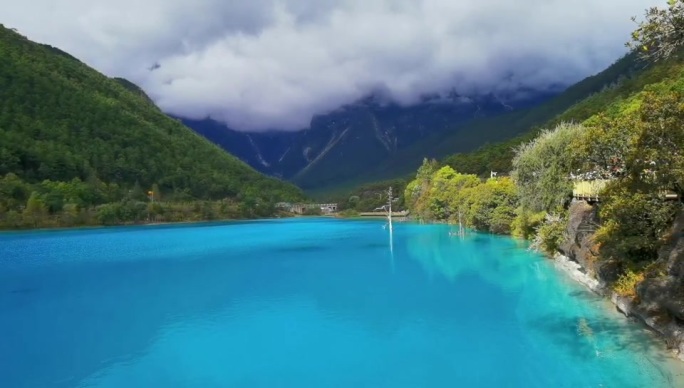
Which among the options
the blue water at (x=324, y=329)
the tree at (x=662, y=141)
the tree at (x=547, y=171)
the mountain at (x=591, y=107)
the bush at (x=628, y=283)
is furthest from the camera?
the mountain at (x=591, y=107)

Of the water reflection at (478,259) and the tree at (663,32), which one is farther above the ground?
the tree at (663,32)

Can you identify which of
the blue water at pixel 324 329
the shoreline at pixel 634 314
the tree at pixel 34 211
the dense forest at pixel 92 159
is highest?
the dense forest at pixel 92 159

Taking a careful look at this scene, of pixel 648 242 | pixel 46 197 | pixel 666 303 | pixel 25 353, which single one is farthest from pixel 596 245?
pixel 46 197

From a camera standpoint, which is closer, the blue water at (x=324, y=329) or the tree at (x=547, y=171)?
the blue water at (x=324, y=329)

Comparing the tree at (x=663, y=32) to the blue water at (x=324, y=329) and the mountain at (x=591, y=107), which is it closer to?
the blue water at (x=324, y=329)

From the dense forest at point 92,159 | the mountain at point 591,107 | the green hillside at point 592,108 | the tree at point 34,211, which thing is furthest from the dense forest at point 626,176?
the dense forest at point 92,159

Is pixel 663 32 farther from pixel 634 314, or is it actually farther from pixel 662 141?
pixel 634 314

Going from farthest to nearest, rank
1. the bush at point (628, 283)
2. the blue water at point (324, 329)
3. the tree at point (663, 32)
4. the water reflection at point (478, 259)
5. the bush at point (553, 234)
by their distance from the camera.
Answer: the bush at point (553, 234) → the water reflection at point (478, 259) → the bush at point (628, 283) → the blue water at point (324, 329) → the tree at point (663, 32)

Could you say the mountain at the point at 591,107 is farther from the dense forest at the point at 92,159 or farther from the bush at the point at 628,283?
the dense forest at the point at 92,159
